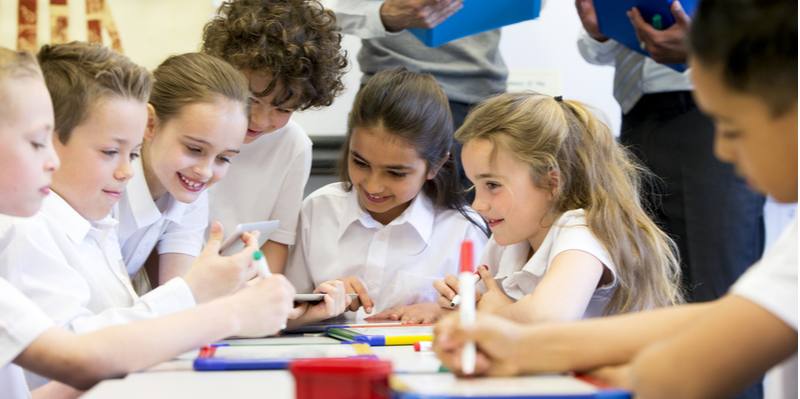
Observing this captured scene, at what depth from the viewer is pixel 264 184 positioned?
5.40ft

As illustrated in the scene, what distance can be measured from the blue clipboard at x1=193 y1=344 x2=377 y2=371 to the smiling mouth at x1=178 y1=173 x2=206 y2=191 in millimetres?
550

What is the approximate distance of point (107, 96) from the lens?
1.02 m

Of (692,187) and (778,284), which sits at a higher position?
(778,284)

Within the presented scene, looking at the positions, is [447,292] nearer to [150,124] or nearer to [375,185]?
[375,185]

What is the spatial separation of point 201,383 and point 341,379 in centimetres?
23

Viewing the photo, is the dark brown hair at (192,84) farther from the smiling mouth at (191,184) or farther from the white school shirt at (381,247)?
the white school shirt at (381,247)

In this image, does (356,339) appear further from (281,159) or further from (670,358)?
(281,159)

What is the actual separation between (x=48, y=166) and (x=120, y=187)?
0.30 metres

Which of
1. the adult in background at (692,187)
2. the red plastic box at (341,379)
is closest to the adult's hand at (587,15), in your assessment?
the adult in background at (692,187)

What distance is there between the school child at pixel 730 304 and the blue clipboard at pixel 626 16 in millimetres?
1002

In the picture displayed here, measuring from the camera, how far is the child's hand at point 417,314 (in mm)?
1290

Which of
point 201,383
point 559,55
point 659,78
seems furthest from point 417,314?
point 559,55

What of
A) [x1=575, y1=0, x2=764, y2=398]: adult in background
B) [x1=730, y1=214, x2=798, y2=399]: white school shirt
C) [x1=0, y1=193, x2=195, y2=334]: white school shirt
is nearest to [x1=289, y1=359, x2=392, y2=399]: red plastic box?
[x1=730, y1=214, x2=798, y2=399]: white school shirt

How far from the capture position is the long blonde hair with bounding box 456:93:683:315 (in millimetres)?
1159
